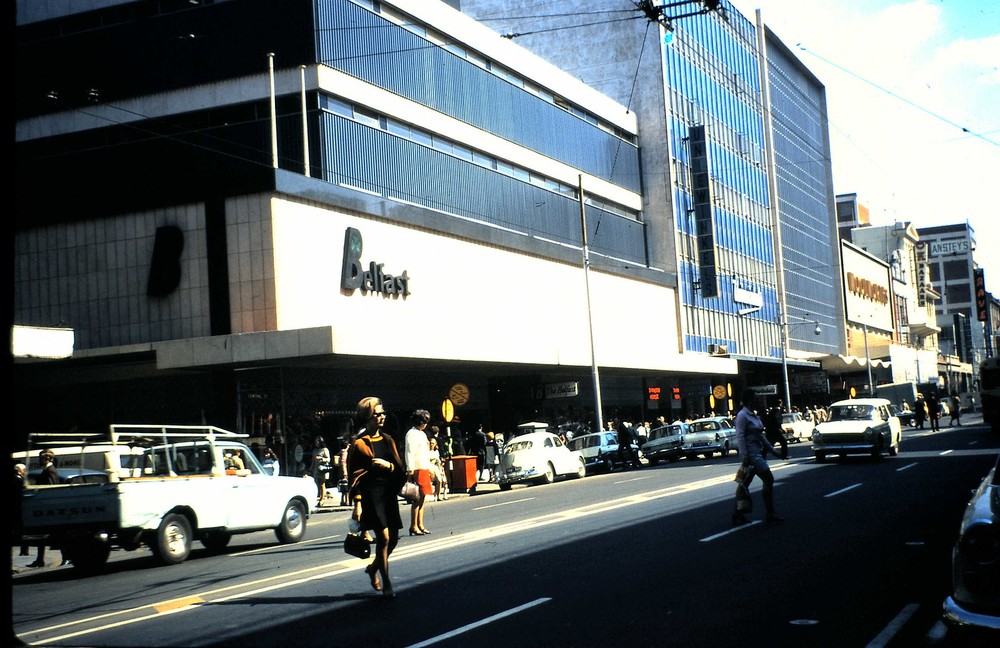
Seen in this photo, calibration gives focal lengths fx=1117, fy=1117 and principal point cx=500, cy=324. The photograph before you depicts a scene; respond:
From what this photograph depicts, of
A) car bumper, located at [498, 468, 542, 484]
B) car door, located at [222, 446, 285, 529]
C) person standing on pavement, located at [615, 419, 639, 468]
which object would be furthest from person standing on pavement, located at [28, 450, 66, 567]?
person standing on pavement, located at [615, 419, 639, 468]

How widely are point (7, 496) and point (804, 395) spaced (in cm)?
8514

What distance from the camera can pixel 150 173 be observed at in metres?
35.1

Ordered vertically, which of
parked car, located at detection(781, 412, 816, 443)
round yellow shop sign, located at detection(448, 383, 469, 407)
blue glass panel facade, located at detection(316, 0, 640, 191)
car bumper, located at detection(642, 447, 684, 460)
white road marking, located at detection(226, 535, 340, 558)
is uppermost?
blue glass panel facade, located at detection(316, 0, 640, 191)

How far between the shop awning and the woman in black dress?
7506cm

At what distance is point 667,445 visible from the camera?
4441 cm

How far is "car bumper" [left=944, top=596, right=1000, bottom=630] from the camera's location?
597cm

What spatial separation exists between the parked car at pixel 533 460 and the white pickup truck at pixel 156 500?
14686 millimetres

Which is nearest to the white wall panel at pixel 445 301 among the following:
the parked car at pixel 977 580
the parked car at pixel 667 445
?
the parked car at pixel 667 445

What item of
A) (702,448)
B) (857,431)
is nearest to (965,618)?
(857,431)

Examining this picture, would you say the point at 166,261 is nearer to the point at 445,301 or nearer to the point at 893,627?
the point at 445,301

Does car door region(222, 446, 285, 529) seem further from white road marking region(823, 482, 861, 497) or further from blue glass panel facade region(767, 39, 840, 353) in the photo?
blue glass panel facade region(767, 39, 840, 353)

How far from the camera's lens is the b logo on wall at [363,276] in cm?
3431

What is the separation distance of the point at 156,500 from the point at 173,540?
69cm

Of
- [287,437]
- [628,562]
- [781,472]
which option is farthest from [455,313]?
[628,562]
